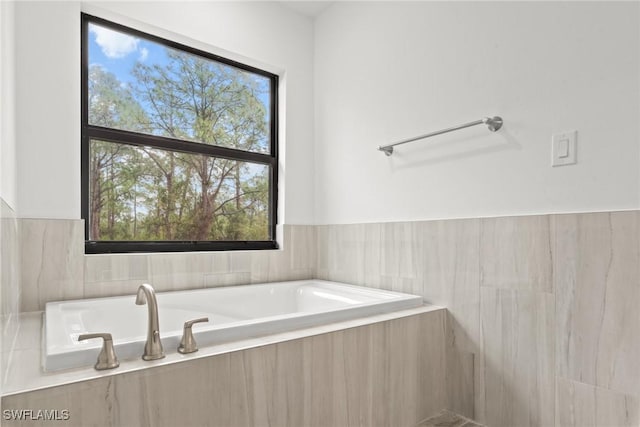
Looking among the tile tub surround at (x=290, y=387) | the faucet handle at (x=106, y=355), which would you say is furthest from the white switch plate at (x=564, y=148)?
the faucet handle at (x=106, y=355)

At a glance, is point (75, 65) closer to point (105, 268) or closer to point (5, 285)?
point (105, 268)

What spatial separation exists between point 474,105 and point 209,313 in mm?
1758

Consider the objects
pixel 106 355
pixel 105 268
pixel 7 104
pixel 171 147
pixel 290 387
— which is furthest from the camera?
pixel 171 147

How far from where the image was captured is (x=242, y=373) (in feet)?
3.87

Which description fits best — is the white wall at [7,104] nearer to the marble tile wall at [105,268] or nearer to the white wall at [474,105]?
→ the marble tile wall at [105,268]

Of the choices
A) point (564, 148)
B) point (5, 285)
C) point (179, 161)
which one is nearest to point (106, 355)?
point (5, 285)

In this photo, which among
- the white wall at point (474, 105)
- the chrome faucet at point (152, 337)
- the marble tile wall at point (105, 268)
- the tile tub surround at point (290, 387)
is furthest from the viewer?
the marble tile wall at point (105, 268)

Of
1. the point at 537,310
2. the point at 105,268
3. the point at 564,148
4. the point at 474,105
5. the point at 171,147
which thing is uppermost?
the point at 474,105

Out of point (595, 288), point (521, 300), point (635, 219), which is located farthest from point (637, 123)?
point (521, 300)

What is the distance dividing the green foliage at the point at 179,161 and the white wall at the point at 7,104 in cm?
44

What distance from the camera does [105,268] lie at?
1.94 meters

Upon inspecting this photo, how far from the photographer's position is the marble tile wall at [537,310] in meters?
1.32

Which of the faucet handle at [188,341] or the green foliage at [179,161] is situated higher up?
the green foliage at [179,161]

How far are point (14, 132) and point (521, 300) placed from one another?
2.33m
